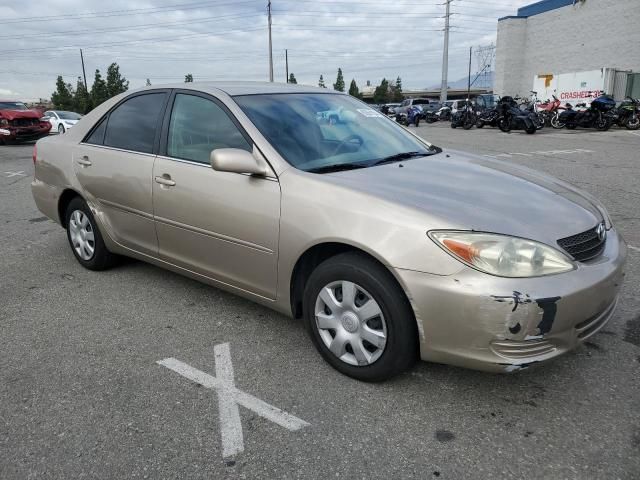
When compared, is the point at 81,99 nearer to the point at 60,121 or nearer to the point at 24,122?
the point at 60,121

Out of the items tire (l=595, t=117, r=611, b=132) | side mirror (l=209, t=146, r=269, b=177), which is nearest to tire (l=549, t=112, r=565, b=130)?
tire (l=595, t=117, r=611, b=132)

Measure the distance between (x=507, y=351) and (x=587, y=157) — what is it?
11.5m

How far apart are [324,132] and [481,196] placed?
1116 mm

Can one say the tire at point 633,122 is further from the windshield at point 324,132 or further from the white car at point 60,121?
the white car at point 60,121

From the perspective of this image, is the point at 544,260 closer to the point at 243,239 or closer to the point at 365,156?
the point at 365,156

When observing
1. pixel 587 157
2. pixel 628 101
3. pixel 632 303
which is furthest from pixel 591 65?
pixel 632 303

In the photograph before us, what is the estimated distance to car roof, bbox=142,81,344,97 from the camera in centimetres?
353

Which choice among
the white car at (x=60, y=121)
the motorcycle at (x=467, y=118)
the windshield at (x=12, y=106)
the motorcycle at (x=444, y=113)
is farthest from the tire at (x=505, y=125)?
the windshield at (x=12, y=106)

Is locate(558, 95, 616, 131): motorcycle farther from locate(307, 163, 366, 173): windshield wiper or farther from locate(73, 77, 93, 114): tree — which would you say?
locate(73, 77, 93, 114): tree

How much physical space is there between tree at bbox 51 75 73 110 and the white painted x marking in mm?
61240

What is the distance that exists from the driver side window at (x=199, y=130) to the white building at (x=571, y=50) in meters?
26.9

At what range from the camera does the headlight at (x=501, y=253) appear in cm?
233

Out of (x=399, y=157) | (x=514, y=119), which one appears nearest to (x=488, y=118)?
(x=514, y=119)

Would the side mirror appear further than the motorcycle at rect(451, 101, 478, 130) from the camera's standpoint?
No
